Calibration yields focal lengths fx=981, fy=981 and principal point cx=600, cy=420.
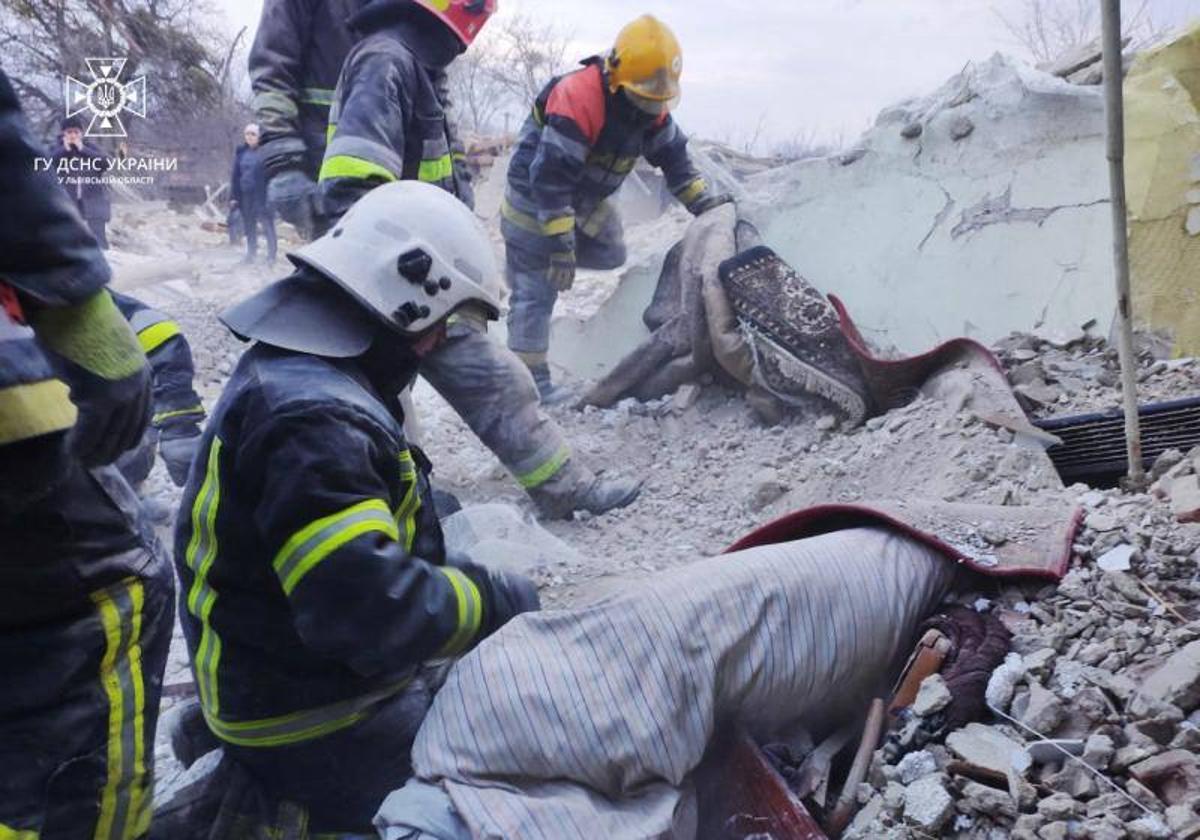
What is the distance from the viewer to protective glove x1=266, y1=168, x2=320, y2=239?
416 centimetres

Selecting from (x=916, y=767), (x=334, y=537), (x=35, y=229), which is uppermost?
(x=35, y=229)

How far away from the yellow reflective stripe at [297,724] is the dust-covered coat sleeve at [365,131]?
2.19 meters

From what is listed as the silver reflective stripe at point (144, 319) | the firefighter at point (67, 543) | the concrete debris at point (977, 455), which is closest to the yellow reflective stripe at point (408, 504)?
the firefighter at point (67, 543)

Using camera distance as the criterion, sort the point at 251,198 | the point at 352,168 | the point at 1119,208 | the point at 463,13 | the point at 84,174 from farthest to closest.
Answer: the point at 251,198 < the point at 84,174 < the point at 463,13 < the point at 352,168 < the point at 1119,208

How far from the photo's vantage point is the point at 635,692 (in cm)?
167

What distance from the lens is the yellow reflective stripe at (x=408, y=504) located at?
180 cm

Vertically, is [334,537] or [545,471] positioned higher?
[334,537]

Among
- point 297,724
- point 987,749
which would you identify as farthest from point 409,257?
point 987,749

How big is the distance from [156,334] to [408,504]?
1913 millimetres

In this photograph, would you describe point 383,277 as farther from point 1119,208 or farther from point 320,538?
point 1119,208

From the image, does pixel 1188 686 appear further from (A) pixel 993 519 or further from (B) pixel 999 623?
(A) pixel 993 519

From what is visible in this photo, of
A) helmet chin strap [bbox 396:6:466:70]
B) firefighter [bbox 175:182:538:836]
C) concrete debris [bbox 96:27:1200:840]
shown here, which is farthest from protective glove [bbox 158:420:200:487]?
firefighter [bbox 175:182:538:836]

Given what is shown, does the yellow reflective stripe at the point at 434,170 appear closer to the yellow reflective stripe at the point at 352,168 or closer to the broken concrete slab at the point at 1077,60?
the yellow reflective stripe at the point at 352,168

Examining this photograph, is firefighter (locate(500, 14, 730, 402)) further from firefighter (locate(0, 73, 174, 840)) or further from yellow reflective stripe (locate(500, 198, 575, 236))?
firefighter (locate(0, 73, 174, 840))
